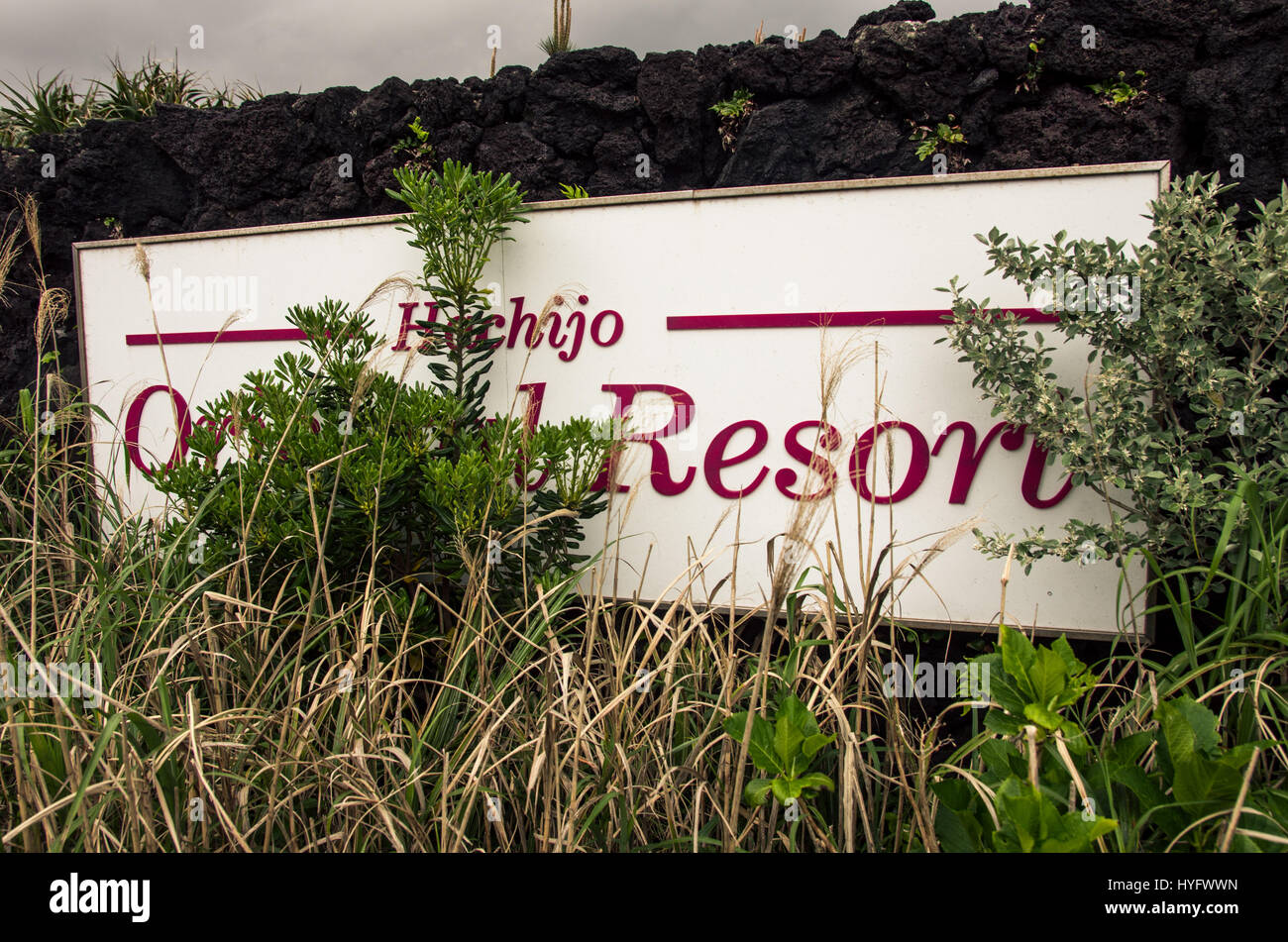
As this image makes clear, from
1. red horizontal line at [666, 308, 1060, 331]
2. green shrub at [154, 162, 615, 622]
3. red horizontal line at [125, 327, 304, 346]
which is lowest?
green shrub at [154, 162, 615, 622]

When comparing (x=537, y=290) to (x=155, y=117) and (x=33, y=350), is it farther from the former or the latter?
(x=33, y=350)

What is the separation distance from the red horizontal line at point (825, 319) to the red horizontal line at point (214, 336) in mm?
1616

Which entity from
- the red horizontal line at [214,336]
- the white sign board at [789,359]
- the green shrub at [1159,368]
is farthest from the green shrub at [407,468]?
the green shrub at [1159,368]

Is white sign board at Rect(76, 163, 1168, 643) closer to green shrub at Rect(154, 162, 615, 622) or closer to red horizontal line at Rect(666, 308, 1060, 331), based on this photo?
red horizontal line at Rect(666, 308, 1060, 331)

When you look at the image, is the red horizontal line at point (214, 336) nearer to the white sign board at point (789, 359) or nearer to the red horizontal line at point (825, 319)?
the white sign board at point (789, 359)

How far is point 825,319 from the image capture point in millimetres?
2736

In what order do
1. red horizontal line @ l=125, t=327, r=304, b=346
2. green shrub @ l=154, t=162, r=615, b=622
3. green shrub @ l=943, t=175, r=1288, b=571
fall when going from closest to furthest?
green shrub @ l=943, t=175, r=1288, b=571
green shrub @ l=154, t=162, r=615, b=622
red horizontal line @ l=125, t=327, r=304, b=346

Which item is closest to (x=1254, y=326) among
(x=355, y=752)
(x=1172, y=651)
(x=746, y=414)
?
(x=1172, y=651)

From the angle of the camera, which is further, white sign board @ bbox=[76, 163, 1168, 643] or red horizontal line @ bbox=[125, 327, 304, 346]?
red horizontal line @ bbox=[125, 327, 304, 346]

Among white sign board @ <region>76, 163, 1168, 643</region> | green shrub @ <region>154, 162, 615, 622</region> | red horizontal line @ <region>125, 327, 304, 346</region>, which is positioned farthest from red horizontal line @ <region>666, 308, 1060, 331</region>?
red horizontal line @ <region>125, 327, 304, 346</region>

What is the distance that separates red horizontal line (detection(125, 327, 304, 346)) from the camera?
11.2ft

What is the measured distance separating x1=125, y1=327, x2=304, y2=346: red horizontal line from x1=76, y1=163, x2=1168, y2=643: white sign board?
41 centimetres

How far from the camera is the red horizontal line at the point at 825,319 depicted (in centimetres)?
262

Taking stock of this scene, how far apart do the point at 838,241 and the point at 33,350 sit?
13.3 ft
